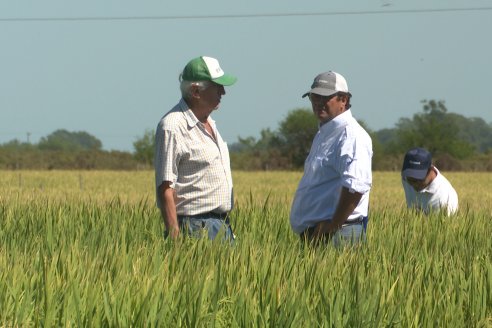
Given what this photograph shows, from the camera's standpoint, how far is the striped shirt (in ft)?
17.2

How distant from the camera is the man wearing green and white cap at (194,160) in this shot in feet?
17.2

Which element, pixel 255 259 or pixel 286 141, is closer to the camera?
pixel 255 259

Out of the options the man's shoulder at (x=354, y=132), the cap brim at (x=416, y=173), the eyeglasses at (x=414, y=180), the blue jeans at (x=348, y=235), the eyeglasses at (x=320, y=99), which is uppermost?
the eyeglasses at (x=320, y=99)

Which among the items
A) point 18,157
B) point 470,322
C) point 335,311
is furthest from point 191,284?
point 18,157

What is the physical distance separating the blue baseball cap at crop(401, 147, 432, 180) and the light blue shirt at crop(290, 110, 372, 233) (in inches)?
63.3

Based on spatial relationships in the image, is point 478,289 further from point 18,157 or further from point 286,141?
point 286,141

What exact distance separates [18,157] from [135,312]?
53985 millimetres

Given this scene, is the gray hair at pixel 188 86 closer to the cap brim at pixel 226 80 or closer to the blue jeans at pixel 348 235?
the cap brim at pixel 226 80

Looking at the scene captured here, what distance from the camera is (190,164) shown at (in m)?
5.36

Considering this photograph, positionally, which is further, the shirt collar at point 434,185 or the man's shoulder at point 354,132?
the shirt collar at point 434,185

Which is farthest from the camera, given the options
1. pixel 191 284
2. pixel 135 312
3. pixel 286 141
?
pixel 286 141

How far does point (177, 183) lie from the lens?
5379 mm

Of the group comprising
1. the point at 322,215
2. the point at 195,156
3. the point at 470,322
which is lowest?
the point at 470,322

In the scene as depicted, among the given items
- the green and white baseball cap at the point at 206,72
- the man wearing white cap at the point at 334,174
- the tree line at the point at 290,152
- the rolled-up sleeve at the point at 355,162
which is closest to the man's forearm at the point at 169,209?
the green and white baseball cap at the point at 206,72
